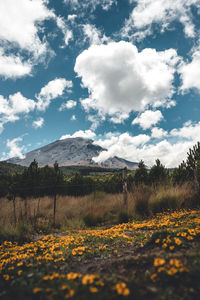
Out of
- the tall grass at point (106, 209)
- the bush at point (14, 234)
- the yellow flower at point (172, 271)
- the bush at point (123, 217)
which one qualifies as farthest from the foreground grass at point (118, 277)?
the tall grass at point (106, 209)

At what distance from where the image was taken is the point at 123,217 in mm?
7512

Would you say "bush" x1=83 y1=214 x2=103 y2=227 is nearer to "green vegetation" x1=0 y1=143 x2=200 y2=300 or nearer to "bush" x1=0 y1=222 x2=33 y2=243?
"green vegetation" x1=0 y1=143 x2=200 y2=300

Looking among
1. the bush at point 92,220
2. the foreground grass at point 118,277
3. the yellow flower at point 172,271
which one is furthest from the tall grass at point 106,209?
the yellow flower at point 172,271

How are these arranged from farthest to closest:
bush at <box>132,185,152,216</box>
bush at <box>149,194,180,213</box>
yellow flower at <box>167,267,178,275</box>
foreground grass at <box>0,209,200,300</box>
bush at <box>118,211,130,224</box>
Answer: bush at <box>132,185,152,216</box> → bush at <box>149,194,180,213</box> → bush at <box>118,211,130,224</box> → yellow flower at <box>167,267,178,275</box> → foreground grass at <box>0,209,200,300</box>

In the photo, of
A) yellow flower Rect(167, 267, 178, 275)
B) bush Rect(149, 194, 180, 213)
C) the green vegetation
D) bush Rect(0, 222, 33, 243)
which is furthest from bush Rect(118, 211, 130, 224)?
yellow flower Rect(167, 267, 178, 275)

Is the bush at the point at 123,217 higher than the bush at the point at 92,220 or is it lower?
higher

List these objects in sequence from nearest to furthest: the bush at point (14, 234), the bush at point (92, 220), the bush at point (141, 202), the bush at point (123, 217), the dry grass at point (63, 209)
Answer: the bush at point (14, 234)
the bush at point (123, 217)
the bush at point (141, 202)
the dry grass at point (63, 209)
the bush at point (92, 220)

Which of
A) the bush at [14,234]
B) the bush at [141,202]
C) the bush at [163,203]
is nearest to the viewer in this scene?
Result: the bush at [14,234]

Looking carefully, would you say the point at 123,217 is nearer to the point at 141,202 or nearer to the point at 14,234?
the point at 141,202

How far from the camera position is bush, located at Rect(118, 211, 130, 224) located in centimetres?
746

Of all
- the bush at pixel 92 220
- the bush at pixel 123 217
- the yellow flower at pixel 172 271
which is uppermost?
the yellow flower at pixel 172 271

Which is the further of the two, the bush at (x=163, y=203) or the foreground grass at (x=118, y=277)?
the bush at (x=163, y=203)

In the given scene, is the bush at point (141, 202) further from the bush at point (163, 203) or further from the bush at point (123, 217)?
the bush at point (123, 217)

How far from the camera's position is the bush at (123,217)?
746cm
